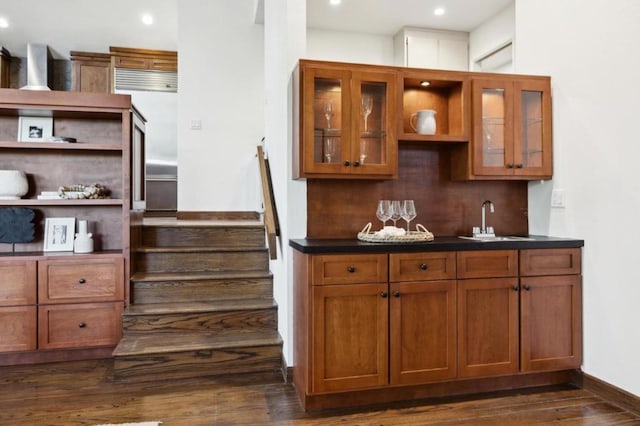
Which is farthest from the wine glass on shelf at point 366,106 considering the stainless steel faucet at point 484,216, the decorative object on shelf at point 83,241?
the decorative object on shelf at point 83,241

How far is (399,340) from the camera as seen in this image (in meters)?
2.38

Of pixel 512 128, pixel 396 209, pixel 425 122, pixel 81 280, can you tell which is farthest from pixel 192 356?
pixel 512 128

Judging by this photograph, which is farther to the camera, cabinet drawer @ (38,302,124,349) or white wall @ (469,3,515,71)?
white wall @ (469,3,515,71)

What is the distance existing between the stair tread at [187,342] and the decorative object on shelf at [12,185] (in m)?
1.44

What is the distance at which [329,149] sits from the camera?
252 cm

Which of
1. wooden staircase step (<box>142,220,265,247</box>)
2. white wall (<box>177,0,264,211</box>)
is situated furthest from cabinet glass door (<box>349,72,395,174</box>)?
white wall (<box>177,0,264,211</box>)

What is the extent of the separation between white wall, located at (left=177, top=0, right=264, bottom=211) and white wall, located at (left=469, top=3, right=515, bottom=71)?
2674 mm

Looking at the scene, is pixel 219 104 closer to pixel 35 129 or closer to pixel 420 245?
pixel 35 129

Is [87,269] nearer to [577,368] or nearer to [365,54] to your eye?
[577,368]

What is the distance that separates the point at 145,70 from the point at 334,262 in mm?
5608

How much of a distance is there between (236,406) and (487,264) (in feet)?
5.62

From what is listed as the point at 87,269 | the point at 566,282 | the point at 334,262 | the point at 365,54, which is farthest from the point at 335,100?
the point at 365,54

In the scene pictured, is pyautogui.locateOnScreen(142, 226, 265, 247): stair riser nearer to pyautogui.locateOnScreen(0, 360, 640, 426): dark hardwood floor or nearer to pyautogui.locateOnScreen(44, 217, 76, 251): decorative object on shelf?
pyautogui.locateOnScreen(44, 217, 76, 251): decorative object on shelf

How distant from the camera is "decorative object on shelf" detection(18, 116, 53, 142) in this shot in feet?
10.9
